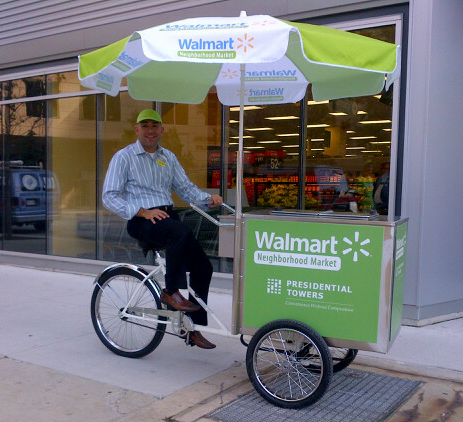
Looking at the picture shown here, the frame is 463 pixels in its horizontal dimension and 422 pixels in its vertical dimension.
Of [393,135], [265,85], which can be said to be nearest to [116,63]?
[265,85]

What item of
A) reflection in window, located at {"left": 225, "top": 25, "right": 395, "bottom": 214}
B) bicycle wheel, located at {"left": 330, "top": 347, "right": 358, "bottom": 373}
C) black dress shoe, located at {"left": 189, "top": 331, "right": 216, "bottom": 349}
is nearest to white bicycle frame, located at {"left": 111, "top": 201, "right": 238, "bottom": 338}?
black dress shoe, located at {"left": 189, "top": 331, "right": 216, "bottom": 349}

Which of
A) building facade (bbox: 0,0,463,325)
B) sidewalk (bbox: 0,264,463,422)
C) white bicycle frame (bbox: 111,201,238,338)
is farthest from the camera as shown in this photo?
building facade (bbox: 0,0,463,325)

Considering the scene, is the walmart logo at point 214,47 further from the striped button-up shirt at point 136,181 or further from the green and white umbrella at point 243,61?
the striped button-up shirt at point 136,181

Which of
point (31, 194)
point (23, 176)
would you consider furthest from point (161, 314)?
point (23, 176)

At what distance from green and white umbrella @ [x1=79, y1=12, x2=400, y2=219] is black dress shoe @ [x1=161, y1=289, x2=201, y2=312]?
0.91 m

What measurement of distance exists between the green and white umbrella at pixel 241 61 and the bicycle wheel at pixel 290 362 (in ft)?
2.97

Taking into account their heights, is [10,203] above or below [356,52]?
below

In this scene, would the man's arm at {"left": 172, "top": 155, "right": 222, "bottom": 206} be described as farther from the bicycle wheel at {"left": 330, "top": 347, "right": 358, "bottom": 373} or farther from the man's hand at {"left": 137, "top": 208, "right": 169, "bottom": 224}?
the bicycle wheel at {"left": 330, "top": 347, "right": 358, "bottom": 373}

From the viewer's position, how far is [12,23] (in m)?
9.92

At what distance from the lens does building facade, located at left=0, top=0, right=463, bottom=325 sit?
6250 mm

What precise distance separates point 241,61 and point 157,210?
1.44m

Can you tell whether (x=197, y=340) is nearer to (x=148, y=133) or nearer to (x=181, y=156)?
(x=148, y=133)

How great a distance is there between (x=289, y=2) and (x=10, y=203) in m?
6.48

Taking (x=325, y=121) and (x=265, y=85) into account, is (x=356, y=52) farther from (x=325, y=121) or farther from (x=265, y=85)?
(x=325, y=121)
